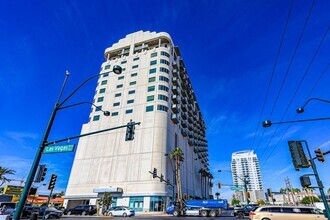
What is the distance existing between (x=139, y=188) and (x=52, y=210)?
2266cm

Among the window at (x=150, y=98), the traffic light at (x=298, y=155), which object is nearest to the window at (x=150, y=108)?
the window at (x=150, y=98)

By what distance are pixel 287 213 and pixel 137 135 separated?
41.7m

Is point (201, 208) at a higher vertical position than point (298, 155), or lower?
lower

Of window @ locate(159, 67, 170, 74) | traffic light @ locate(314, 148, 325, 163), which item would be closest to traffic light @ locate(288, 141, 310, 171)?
traffic light @ locate(314, 148, 325, 163)

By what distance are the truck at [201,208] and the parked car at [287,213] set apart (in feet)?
53.2

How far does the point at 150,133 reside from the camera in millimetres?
51938

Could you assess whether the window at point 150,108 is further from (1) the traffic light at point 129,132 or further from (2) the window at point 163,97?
(1) the traffic light at point 129,132

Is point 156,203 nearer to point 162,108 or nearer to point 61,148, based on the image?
point 162,108

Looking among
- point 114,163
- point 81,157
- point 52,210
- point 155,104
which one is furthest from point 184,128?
point 52,210

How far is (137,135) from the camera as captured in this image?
53.2m

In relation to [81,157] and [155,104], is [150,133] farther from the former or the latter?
[81,157]

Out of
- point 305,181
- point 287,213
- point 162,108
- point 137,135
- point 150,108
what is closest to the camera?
point 305,181

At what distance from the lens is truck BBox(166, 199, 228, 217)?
30355 millimetres

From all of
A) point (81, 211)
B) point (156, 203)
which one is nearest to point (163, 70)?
point (156, 203)
